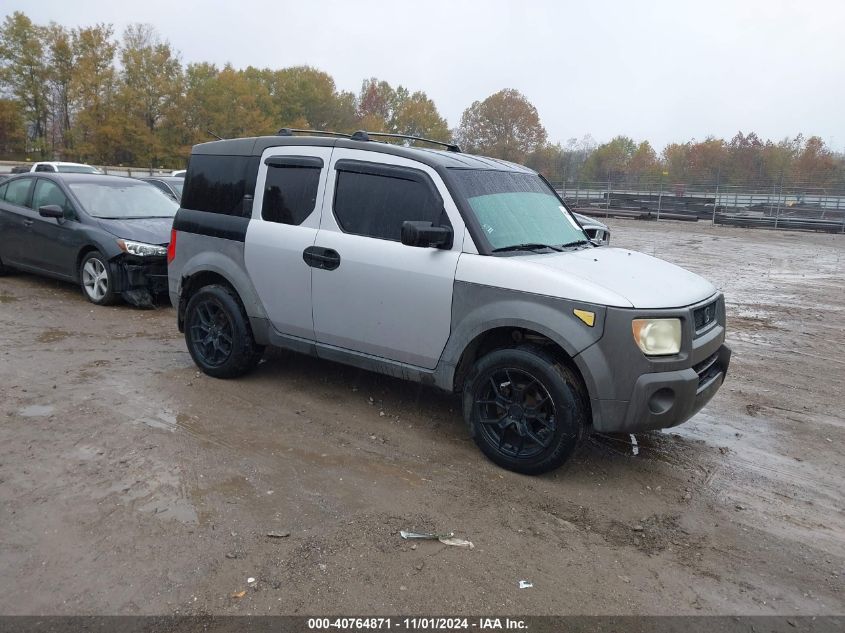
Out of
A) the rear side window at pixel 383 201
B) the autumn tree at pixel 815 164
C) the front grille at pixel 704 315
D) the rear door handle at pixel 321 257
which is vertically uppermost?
the autumn tree at pixel 815 164

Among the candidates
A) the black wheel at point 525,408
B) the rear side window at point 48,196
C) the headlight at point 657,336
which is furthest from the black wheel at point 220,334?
the rear side window at point 48,196

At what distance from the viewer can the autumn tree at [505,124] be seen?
74.1 m

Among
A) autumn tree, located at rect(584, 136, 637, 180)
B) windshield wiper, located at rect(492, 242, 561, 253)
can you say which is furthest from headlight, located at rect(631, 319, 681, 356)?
autumn tree, located at rect(584, 136, 637, 180)

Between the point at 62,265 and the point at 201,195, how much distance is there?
13.7 feet

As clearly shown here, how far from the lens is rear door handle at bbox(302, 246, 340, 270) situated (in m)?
4.88

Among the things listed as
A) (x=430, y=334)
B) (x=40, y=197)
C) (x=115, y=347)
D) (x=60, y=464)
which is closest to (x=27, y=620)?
(x=60, y=464)

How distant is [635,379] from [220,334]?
3.55 meters

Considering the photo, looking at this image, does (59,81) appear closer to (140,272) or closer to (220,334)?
(140,272)

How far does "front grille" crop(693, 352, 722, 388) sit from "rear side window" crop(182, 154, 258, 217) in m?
3.59

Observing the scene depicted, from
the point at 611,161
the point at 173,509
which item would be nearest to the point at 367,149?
the point at 173,509

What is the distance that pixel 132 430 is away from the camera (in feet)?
15.4

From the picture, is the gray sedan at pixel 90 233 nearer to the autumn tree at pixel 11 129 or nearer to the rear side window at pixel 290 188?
the rear side window at pixel 290 188

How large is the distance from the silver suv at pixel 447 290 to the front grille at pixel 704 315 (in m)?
0.03

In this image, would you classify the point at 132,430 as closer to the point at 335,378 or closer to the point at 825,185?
the point at 335,378
